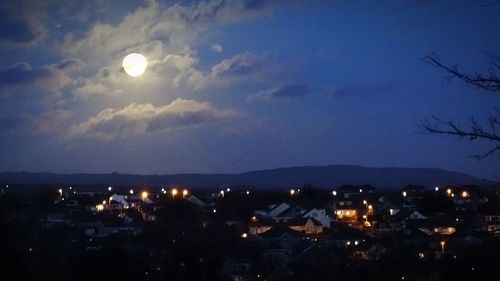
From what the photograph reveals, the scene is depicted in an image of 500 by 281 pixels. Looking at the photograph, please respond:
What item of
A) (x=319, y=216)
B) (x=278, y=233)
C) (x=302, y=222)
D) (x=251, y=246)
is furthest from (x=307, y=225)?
(x=251, y=246)

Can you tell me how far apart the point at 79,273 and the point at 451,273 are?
9.00m

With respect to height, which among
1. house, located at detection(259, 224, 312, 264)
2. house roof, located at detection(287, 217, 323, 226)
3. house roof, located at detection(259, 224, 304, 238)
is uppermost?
house roof, located at detection(287, 217, 323, 226)

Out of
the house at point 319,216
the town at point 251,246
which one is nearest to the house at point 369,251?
the town at point 251,246

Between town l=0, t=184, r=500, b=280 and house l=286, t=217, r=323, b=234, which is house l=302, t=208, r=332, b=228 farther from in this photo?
house l=286, t=217, r=323, b=234

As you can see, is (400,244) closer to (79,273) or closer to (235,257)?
(235,257)

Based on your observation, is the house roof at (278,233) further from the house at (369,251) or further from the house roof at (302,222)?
the house roof at (302,222)

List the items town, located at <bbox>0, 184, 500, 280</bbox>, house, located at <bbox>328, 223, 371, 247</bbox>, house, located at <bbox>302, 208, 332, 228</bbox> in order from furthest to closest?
house, located at <bbox>302, 208, 332, 228</bbox>, house, located at <bbox>328, 223, 371, 247</bbox>, town, located at <bbox>0, 184, 500, 280</bbox>

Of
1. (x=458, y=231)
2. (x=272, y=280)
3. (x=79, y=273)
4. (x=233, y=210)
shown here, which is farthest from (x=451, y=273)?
(x=233, y=210)

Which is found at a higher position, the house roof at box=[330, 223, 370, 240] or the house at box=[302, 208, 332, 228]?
the house at box=[302, 208, 332, 228]

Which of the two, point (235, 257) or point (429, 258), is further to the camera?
point (235, 257)

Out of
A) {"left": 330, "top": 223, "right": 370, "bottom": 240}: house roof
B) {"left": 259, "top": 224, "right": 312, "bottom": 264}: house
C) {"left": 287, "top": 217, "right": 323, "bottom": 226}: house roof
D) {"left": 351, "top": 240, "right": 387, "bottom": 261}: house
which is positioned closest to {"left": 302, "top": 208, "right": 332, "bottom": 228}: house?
{"left": 287, "top": 217, "right": 323, "bottom": 226}: house roof

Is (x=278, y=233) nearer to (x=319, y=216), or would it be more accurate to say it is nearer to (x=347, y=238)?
(x=347, y=238)

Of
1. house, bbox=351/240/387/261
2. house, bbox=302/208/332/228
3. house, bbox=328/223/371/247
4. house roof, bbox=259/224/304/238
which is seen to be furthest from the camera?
house, bbox=302/208/332/228

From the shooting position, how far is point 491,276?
16.3 metres
